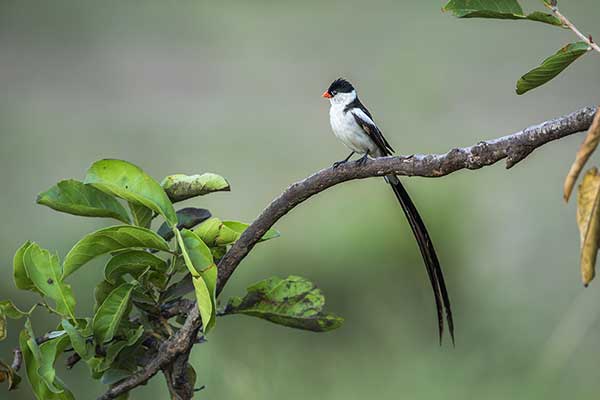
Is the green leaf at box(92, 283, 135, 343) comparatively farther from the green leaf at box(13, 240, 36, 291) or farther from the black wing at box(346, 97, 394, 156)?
the black wing at box(346, 97, 394, 156)

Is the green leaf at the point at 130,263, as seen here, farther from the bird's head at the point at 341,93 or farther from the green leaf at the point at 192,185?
the bird's head at the point at 341,93

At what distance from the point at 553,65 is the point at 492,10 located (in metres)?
0.04

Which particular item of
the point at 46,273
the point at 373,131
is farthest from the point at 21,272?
the point at 373,131

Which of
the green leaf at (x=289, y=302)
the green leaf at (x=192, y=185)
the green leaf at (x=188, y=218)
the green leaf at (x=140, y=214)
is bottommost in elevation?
the green leaf at (x=289, y=302)

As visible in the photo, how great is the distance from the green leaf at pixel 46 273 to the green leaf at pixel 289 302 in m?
0.09

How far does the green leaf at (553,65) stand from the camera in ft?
1.19

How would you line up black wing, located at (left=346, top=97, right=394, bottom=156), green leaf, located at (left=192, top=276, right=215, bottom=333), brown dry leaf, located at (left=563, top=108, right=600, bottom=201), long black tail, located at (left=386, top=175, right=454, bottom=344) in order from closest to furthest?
brown dry leaf, located at (left=563, top=108, right=600, bottom=201) → green leaf, located at (left=192, top=276, right=215, bottom=333) → long black tail, located at (left=386, top=175, right=454, bottom=344) → black wing, located at (left=346, top=97, right=394, bottom=156)

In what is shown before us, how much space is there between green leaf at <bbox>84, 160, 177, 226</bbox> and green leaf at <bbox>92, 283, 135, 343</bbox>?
0.04 m

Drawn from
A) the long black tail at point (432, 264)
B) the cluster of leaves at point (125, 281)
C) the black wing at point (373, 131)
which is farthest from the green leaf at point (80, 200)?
the black wing at point (373, 131)

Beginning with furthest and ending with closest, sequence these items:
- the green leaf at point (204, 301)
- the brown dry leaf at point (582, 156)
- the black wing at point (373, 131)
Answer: the black wing at point (373, 131), the green leaf at point (204, 301), the brown dry leaf at point (582, 156)

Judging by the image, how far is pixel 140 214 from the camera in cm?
44

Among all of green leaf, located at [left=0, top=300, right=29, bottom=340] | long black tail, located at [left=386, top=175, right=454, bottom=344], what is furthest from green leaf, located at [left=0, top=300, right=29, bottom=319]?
long black tail, located at [left=386, top=175, right=454, bottom=344]

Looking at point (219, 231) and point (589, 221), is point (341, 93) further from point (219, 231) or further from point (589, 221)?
point (589, 221)

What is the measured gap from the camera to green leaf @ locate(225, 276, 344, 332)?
46 centimetres
